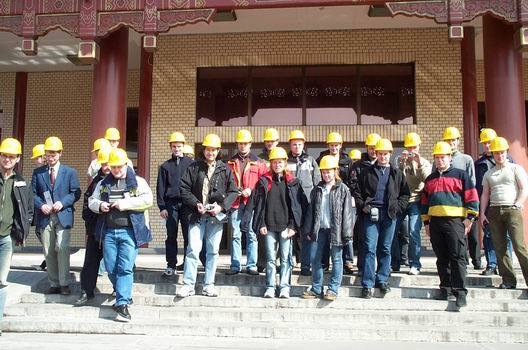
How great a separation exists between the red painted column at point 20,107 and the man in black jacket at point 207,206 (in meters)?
8.87

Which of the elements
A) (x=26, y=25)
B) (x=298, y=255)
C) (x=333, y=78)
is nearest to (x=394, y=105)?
(x=333, y=78)

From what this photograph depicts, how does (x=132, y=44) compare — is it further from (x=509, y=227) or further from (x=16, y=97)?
(x=509, y=227)

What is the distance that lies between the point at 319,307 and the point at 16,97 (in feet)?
36.7

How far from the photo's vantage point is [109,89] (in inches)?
339

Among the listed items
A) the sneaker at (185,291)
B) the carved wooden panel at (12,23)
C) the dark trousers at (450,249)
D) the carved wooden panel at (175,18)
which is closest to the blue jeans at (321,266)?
the dark trousers at (450,249)

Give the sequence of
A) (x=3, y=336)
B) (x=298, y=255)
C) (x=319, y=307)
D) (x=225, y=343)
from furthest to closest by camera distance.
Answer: (x=298, y=255) → (x=319, y=307) → (x=3, y=336) → (x=225, y=343)

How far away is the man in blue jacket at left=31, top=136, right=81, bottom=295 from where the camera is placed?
19.8ft

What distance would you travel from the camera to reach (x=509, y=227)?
580 centimetres

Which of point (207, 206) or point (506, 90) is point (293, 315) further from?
point (506, 90)

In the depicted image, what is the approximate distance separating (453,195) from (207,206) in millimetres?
2920

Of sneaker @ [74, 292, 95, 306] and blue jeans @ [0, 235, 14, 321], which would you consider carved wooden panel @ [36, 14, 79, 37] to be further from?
sneaker @ [74, 292, 95, 306]

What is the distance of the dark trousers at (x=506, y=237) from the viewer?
226 inches

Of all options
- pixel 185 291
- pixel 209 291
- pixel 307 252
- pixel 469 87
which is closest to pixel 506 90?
pixel 469 87

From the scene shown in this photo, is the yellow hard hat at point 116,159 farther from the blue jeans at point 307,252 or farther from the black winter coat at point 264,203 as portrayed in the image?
the blue jeans at point 307,252
